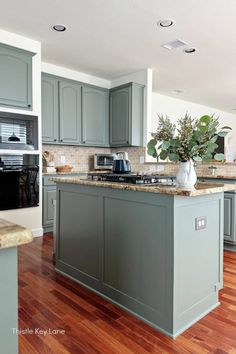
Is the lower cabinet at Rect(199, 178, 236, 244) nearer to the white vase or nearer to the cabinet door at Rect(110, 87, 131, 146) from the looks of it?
the white vase

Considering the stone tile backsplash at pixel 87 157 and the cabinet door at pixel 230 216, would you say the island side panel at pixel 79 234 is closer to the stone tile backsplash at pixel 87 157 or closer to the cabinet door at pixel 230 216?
the cabinet door at pixel 230 216

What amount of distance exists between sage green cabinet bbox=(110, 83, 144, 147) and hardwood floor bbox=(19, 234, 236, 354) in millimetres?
3001

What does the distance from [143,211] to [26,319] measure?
1.12 metres

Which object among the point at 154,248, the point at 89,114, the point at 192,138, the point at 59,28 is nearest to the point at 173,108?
the point at 89,114

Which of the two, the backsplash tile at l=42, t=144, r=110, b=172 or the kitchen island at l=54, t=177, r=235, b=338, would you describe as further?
the backsplash tile at l=42, t=144, r=110, b=172

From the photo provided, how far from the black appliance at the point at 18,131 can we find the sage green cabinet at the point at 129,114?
5.64 feet

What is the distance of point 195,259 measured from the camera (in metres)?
1.88

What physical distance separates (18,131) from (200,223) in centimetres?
273

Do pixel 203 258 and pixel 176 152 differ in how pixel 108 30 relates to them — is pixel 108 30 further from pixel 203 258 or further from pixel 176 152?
pixel 203 258

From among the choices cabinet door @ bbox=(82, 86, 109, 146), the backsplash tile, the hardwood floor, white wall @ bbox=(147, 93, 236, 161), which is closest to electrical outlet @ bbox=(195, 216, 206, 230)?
the hardwood floor

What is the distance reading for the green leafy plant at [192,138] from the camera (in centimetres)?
177

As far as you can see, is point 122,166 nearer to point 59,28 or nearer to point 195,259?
point 195,259

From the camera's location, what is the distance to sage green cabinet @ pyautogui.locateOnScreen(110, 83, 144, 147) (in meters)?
4.84

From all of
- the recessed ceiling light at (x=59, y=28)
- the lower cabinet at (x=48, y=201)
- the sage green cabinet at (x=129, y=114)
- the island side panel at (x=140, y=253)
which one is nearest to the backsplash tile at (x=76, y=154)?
the sage green cabinet at (x=129, y=114)
